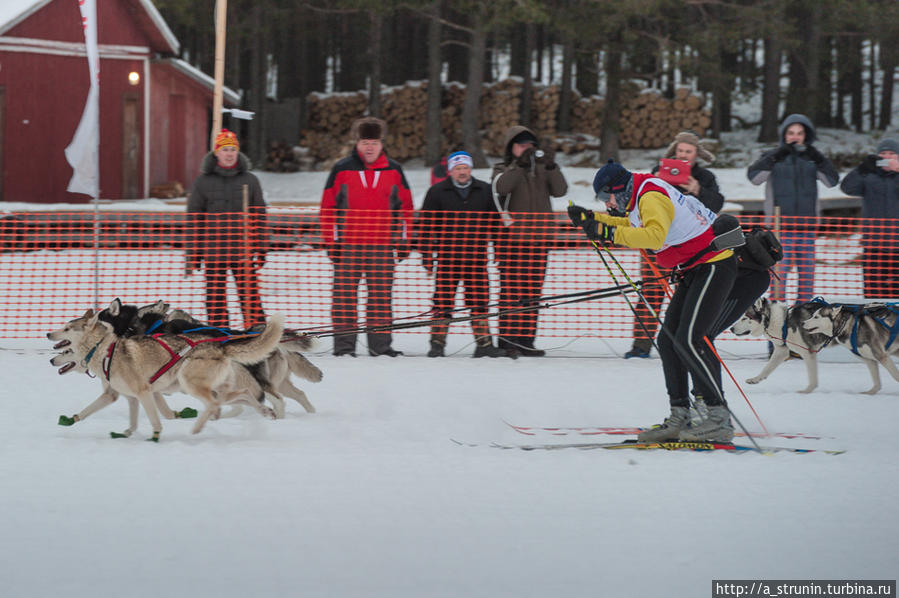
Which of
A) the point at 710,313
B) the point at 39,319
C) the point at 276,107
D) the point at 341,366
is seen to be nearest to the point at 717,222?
the point at 710,313

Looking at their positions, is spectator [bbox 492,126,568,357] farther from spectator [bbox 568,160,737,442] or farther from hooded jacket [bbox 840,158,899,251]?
spectator [bbox 568,160,737,442]

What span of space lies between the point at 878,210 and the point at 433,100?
1526cm

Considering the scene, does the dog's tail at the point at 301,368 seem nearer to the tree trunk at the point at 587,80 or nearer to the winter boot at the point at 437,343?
the winter boot at the point at 437,343

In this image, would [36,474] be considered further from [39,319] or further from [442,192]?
[39,319]

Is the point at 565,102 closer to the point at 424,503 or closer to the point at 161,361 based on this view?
the point at 161,361

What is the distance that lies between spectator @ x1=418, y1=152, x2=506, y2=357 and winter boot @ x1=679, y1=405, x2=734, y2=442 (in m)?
3.14

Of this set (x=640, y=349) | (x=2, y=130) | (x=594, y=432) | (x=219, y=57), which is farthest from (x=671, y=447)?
(x=2, y=130)

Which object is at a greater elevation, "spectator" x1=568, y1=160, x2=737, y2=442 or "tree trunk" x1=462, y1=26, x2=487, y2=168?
"tree trunk" x1=462, y1=26, x2=487, y2=168

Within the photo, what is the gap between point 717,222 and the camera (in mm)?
4973

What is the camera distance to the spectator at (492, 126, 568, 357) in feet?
25.8

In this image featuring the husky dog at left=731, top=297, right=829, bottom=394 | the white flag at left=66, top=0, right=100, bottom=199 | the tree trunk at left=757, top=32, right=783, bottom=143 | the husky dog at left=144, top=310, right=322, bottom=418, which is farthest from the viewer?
the tree trunk at left=757, top=32, right=783, bottom=143

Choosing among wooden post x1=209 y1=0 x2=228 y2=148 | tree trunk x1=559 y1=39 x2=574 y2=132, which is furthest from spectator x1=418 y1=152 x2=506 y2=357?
tree trunk x1=559 y1=39 x2=574 y2=132

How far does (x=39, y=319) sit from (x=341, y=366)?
11.9 ft

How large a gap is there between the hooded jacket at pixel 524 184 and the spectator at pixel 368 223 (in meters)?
0.79
